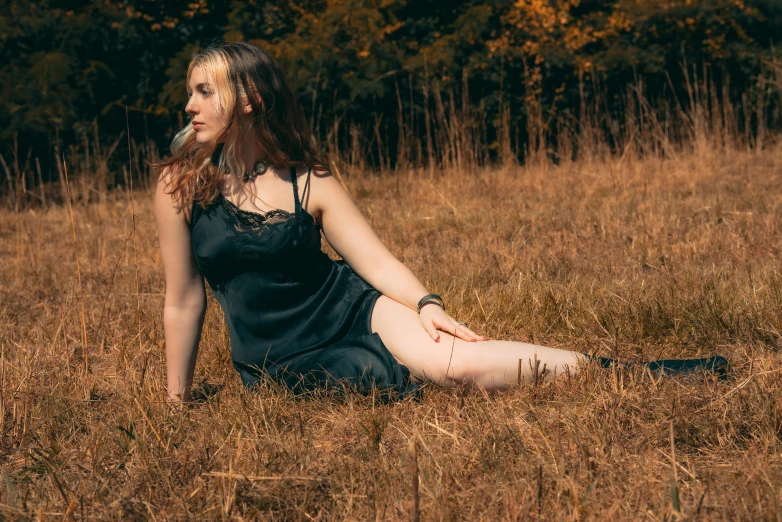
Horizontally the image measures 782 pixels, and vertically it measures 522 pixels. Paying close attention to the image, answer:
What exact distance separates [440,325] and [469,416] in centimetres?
28

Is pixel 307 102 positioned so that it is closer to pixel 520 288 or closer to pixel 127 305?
pixel 127 305

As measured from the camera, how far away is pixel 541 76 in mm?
8812

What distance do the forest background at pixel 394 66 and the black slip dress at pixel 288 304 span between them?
5091 mm

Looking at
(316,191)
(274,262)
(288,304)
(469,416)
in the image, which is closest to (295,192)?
(316,191)

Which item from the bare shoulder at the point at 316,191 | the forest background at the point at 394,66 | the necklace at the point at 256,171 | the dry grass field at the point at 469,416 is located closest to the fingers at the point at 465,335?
the dry grass field at the point at 469,416

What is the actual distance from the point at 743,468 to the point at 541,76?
24.1 feet

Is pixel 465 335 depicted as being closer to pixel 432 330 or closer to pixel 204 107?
pixel 432 330

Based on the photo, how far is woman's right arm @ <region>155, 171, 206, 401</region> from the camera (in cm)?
260

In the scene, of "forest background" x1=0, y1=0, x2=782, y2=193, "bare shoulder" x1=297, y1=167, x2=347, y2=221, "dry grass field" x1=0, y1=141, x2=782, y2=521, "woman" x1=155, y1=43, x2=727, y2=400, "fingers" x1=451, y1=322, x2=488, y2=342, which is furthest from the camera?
"forest background" x1=0, y1=0, x2=782, y2=193

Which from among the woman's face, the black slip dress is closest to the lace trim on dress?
the black slip dress

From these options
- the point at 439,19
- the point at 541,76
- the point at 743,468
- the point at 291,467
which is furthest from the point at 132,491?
the point at 439,19

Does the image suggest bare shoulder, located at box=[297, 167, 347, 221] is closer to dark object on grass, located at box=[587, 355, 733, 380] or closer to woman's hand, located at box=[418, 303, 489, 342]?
woman's hand, located at box=[418, 303, 489, 342]

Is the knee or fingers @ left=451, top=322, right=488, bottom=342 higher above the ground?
fingers @ left=451, top=322, right=488, bottom=342

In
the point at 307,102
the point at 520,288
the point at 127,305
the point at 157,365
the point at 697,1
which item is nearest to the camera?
the point at 157,365
